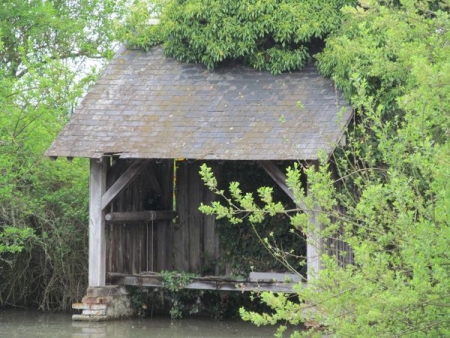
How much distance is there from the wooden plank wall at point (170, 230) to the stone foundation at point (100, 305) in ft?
2.60

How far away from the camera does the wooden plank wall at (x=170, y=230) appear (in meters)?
17.1

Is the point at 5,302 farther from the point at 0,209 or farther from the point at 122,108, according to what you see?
the point at 122,108

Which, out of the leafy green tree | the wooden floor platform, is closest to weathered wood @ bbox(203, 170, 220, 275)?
the wooden floor platform

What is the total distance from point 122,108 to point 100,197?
1.49 m

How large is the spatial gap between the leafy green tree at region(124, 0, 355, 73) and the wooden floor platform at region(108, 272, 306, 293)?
10.9 ft

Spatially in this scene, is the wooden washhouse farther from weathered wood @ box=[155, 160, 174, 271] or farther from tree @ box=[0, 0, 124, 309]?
tree @ box=[0, 0, 124, 309]

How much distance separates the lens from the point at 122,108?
52.9 ft

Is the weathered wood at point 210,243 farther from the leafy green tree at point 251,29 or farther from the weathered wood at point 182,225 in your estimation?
the leafy green tree at point 251,29

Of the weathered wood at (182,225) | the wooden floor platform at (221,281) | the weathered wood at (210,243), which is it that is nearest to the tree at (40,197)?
the wooden floor platform at (221,281)

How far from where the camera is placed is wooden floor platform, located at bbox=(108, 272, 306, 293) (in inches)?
594

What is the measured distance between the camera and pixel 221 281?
15.5m

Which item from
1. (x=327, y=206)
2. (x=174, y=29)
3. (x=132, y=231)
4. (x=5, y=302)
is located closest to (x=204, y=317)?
(x=132, y=231)

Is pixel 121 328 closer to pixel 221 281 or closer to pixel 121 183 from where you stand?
pixel 221 281

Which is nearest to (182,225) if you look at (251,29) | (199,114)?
(199,114)
